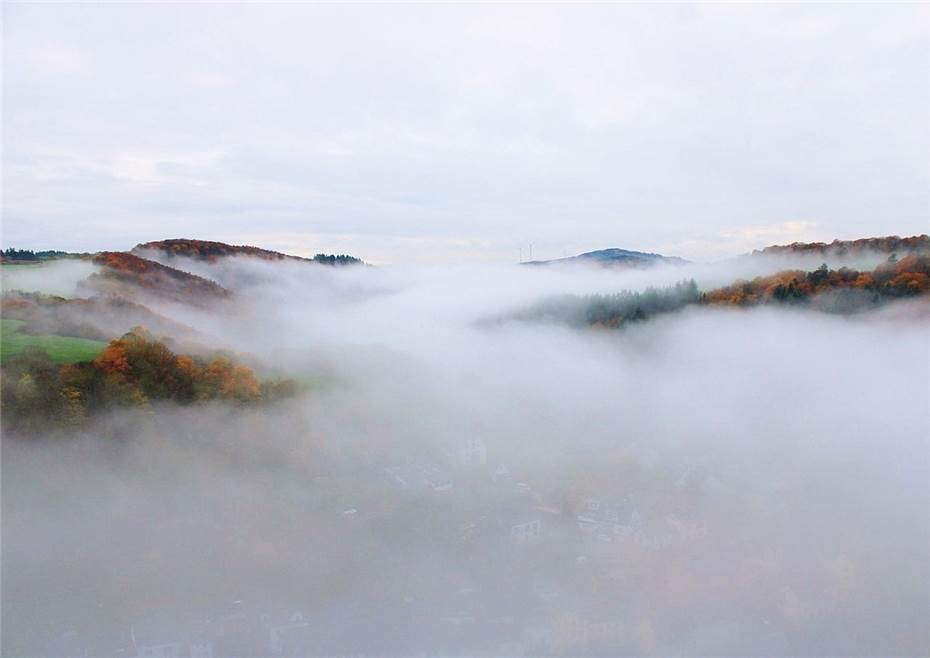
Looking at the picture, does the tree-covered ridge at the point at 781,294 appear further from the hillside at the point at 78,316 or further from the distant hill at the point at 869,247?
the hillside at the point at 78,316

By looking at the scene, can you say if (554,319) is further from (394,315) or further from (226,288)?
(226,288)

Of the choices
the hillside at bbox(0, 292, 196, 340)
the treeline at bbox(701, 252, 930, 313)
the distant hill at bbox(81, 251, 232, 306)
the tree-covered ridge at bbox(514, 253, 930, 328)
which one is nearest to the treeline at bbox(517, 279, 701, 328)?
the tree-covered ridge at bbox(514, 253, 930, 328)

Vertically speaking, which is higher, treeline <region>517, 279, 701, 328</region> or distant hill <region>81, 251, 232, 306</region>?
distant hill <region>81, 251, 232, 306</region>

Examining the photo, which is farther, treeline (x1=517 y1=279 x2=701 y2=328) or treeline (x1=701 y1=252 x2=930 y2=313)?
Result: treeline (x1=517 y1=279 x2=701 y2=328)

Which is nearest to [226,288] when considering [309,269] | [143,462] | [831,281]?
[309,269]

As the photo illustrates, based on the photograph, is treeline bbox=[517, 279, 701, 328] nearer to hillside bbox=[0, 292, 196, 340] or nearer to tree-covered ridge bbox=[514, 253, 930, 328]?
tree-covered ridge bbox=[514, 253, 930, 328]
